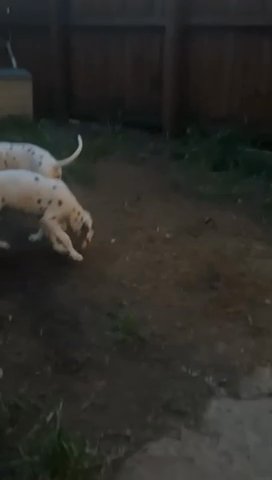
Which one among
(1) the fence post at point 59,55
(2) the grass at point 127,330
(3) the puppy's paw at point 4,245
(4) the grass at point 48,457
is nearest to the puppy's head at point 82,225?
(3) the puppy's paw at point 4,245

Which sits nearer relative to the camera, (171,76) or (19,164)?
(19,164)

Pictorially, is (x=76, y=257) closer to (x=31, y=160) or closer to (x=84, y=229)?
(x=84, y=229)

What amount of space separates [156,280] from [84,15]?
5826 mm

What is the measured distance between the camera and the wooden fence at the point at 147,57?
25.5 feet

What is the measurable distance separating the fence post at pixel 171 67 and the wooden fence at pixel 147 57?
0.03ft

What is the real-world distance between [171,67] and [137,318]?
4730mm

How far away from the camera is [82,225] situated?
476cm

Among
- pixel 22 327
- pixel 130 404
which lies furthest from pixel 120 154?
pixel 130 404

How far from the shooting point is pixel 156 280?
4543 mm

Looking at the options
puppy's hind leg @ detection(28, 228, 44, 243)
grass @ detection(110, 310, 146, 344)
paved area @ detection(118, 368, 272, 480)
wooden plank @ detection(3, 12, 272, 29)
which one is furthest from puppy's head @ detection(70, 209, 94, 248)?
wooden plank @ detection(3, 12, 272, 29)

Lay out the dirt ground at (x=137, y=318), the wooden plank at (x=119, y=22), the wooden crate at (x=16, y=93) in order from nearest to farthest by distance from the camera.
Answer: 1. the dirt ground at (x=137, y=318)
2. the wooden plank at (x=119, y=22)
3. the wooden crate at (x=16, y=93)

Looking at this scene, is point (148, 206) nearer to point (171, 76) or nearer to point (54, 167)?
point (54, 167)

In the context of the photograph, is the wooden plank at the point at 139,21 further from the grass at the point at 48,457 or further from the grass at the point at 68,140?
the grass at the point at 48,457

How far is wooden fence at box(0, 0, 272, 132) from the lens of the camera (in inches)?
306
